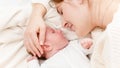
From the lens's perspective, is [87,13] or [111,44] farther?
[87,13]

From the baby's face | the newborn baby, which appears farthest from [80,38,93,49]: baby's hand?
the baby's face

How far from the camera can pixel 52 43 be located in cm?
115

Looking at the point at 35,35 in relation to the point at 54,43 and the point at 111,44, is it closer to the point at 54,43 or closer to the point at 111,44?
the point at 54,43

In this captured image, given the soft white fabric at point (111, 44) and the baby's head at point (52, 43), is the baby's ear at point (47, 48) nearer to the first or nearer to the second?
the baby's head at point (52, 43)

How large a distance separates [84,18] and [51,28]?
0.17 meters

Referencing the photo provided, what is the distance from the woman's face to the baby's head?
0.24ft

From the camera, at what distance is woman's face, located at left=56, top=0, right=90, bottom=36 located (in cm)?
111

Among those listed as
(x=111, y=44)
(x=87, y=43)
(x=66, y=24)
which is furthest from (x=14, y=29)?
(x=111, y=44)

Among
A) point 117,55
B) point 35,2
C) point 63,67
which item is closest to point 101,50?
point 117,55

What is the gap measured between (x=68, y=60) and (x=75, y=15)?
Result: 0.64 feet

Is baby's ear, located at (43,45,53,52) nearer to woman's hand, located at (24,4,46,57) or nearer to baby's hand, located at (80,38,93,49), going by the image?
woman's hand, located at (24,4,46,57)

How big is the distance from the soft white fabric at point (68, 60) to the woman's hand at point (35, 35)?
5 centimetres

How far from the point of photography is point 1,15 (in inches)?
46.5

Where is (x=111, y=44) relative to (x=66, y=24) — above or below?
above
